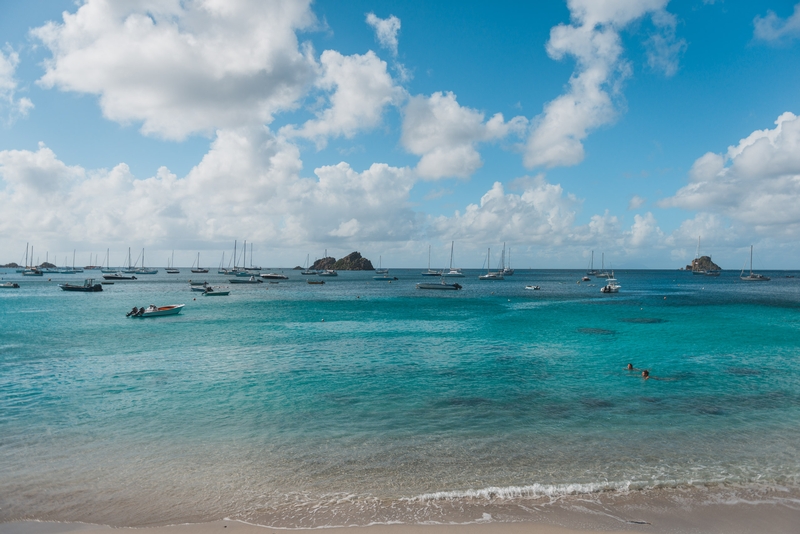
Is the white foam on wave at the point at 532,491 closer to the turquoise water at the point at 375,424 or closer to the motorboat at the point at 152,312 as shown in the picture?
the turquoise water at the point at 375,424

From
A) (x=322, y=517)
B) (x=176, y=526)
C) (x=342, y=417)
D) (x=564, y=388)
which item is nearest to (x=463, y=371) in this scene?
(x=564, y=388)

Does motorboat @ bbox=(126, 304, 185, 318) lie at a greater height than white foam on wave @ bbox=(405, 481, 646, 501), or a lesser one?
lesser

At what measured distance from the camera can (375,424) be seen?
693 inches

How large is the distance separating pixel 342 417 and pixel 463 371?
10.6m

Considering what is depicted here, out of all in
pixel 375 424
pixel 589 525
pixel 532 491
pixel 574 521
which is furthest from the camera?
pixel 375 424

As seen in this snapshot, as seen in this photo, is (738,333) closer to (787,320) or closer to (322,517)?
(787,320)

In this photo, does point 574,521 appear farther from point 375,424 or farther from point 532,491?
point 375,424

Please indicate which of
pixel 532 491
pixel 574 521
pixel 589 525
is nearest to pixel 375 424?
pixel 532 491

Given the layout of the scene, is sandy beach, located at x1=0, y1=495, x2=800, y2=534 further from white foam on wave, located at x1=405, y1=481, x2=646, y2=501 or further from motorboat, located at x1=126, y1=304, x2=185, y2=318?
motorboat, located at x1=126, y1=304, x2=185, y2=318

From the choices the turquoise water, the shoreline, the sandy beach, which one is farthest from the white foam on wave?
the sandy beach

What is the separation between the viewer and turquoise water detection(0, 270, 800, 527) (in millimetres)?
12141

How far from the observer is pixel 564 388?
2298cm

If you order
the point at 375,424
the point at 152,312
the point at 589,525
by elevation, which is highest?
the point at 589,525

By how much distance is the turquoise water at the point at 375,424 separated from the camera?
39.8 feet
